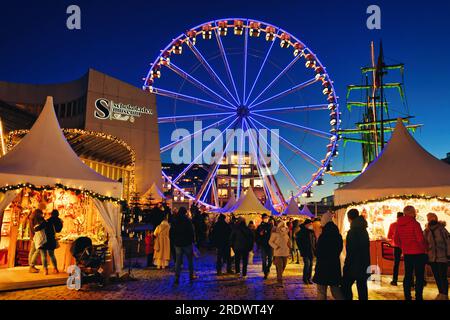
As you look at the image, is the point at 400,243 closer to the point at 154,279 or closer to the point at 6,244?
the point at 154,279

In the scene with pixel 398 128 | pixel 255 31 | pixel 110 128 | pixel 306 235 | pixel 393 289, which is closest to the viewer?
pixel 393 289

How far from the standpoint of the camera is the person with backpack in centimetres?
705

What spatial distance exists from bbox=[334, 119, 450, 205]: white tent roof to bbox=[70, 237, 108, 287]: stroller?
5.91m

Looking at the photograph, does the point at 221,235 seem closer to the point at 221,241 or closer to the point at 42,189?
the point at 221,241

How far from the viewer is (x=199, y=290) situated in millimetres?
7719

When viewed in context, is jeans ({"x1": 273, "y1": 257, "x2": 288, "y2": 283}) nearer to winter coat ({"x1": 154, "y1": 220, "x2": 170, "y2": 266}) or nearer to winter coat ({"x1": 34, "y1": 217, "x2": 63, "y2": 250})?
winter coat ({"x1": 154, "y1": 220, "x2": 170, "y2": 266})

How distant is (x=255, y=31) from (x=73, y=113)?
36.5 ft

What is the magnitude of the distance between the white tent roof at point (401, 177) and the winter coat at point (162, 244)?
4.38 metres

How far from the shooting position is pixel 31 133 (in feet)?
31.9

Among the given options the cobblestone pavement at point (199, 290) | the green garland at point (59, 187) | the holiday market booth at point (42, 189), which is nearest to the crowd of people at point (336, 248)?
the cobblestone pavement at point (199, 290)

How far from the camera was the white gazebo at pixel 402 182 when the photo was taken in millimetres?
9531

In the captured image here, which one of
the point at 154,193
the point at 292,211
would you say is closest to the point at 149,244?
the point at 154,193

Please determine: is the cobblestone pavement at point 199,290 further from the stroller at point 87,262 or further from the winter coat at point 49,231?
the winter coat at point 49,231

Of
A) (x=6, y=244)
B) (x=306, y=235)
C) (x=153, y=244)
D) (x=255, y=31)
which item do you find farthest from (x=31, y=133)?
(x=255, y=31)
